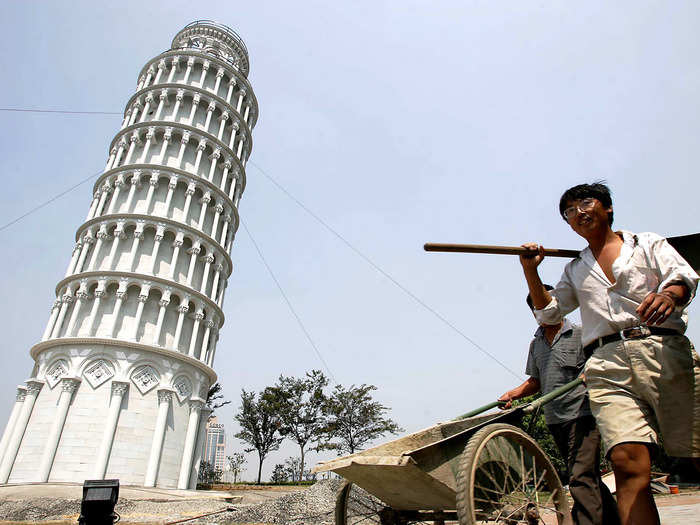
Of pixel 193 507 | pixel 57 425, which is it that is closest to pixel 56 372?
pixel 57 425

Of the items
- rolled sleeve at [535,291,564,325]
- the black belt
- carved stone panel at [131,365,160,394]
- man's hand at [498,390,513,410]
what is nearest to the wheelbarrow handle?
man's hand at [498,390,513,410]

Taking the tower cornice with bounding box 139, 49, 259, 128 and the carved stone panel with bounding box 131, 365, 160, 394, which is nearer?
the carved stone panel with bounding box 131, 365, 160, 394

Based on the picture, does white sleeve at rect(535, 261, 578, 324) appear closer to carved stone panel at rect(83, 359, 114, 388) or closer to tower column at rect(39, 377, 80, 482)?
carved stone panel at rect(83, 359, 114, 388)

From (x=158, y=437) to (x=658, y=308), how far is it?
24.6 m

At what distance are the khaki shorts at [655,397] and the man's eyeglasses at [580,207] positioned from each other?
1016 millimetres

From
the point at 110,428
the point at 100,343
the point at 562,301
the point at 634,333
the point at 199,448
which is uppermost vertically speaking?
the point at 100,343

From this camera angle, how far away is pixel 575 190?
3.38m

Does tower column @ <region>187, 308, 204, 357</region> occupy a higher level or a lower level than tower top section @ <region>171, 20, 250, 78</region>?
lower

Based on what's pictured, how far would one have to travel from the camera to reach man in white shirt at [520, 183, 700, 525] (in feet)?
8.23

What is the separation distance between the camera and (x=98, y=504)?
682cm

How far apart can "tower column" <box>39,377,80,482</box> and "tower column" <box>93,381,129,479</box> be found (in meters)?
2.00

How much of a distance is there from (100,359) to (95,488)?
1847 cm

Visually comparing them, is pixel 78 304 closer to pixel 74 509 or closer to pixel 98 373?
pixel 98 373

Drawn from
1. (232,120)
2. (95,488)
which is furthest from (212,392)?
(95,488)
